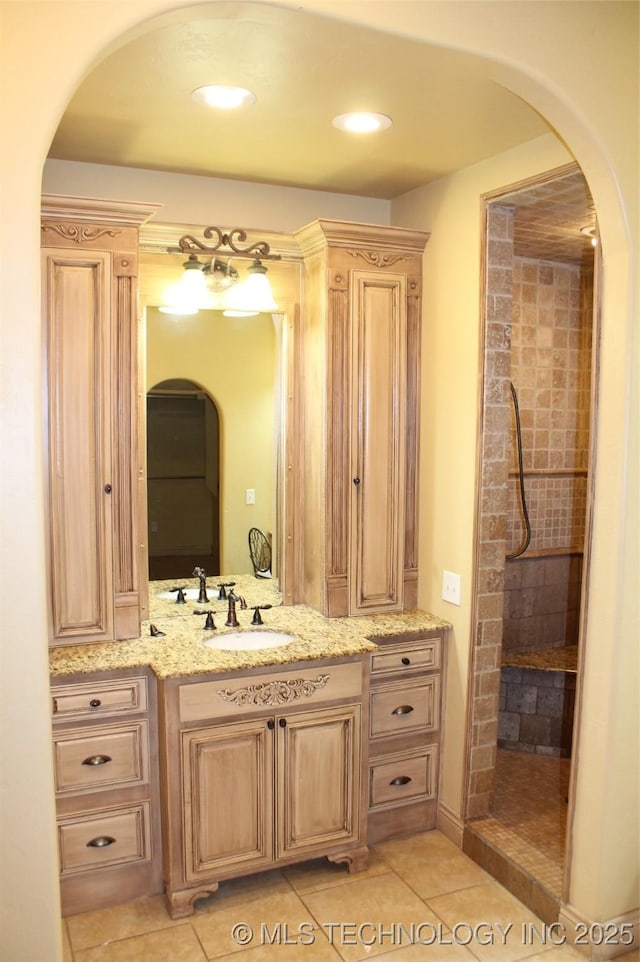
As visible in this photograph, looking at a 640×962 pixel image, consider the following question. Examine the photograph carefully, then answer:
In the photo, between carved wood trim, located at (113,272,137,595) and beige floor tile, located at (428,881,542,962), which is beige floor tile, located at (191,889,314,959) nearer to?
beige floor tile, located at (428,881,542,962)

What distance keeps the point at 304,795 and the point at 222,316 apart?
6.03ft

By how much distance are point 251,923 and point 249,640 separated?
3.05ft

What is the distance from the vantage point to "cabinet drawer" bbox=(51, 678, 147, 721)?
244cm

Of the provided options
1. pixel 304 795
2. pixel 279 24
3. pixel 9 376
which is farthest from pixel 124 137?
pixel 304 795

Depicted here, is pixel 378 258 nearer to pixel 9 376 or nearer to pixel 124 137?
pixel 124 137

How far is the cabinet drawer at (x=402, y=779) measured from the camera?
2.92 metres

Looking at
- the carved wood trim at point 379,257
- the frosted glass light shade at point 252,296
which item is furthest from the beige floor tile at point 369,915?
the carved wood trim at point 379,257

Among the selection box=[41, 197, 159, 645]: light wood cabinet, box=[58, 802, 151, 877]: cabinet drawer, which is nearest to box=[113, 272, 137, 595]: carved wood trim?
box=[41, 197, 159, 645]: light wood cabinet

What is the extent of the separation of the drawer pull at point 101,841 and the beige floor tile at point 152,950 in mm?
286

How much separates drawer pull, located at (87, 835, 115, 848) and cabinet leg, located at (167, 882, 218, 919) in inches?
10.2

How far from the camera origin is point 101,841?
252cm

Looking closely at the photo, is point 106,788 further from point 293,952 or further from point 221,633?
point 293,952

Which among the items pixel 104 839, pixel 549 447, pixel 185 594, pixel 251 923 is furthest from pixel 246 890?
pixel 549 447

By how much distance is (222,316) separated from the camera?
305 cm
